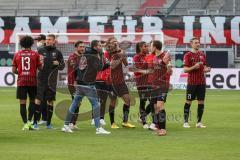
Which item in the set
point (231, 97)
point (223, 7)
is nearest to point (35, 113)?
point (231, 97)

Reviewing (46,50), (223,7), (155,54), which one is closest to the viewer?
(155,54)

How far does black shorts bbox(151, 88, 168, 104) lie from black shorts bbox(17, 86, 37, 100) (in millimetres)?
2755

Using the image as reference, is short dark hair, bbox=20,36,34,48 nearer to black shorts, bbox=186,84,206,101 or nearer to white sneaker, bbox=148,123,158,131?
white sneaker, bbox=148,123,158,131

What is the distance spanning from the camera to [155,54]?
1695cm

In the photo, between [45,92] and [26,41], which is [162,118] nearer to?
[45,92]

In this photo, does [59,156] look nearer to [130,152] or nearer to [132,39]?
[130,152]

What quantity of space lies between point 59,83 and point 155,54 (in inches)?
125

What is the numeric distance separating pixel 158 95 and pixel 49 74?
2994 millimetres

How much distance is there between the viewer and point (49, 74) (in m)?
18.2

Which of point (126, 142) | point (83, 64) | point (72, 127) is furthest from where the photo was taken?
point (72, 127)

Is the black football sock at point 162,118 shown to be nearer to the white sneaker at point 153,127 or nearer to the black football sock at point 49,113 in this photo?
the white sneaker at point 153,127

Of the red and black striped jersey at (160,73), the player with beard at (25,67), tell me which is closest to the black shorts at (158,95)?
the red and black striped jersey at (160,73)

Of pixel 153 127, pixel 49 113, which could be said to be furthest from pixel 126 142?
pixel 49 113

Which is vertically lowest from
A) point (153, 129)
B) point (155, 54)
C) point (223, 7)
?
point (153, 129)
